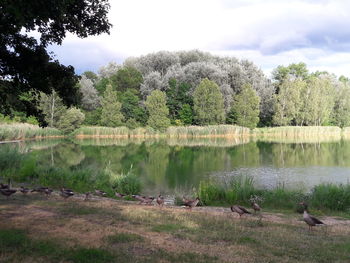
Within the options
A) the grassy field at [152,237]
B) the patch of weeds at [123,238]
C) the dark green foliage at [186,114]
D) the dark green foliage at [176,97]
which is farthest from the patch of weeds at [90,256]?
the dark green foliage at [176,97]

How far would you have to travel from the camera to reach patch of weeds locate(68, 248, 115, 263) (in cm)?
474

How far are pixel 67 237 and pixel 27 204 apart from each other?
12.1 ft

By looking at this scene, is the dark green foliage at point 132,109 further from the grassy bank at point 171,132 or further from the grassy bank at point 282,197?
the grassy bank at point 282,197

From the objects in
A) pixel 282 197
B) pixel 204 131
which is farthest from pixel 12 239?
pixel 204 131

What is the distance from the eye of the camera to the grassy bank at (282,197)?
1126 cm

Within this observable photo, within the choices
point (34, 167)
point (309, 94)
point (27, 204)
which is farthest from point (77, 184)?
point (309, 94)

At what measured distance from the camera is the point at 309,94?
189ft

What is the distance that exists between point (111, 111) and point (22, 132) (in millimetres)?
14457

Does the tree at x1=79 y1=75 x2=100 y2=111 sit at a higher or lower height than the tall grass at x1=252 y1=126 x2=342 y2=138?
higher

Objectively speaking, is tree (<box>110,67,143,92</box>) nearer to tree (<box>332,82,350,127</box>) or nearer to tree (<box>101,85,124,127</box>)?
tree (<box>101,85,124,127</box>)

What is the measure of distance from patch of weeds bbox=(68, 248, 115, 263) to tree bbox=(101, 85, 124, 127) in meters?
49.0

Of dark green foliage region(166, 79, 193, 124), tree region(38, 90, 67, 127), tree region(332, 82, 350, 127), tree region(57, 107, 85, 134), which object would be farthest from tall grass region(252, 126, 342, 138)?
tree region(38, 90, 67, 127)

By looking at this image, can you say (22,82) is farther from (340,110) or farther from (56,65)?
(340,110)

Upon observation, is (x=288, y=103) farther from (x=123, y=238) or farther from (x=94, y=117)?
(x=123, y=238)
